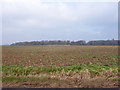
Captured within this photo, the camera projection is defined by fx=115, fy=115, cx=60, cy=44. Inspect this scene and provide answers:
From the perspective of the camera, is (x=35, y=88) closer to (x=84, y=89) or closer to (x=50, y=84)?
(x=50, y=84)

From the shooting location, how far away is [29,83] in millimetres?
5895

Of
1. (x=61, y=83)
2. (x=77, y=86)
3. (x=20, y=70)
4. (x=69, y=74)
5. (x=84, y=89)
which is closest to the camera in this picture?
(x=84, y=89)

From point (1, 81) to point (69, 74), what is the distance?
162 inches

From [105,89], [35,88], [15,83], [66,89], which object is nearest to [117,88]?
[105,89]

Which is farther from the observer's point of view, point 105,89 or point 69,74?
point 69,74

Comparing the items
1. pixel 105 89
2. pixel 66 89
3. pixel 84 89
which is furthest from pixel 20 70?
pixel 105 89

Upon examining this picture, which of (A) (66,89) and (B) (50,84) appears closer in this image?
(A) (66,89)

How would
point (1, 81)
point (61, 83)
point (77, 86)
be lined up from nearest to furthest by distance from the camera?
point (77, 86) → point (61, 83) → point (1, 81)

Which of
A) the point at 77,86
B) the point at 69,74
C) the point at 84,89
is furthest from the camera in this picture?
the point at 69,74

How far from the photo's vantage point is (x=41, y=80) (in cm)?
633

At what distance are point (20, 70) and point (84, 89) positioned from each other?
5569 mm

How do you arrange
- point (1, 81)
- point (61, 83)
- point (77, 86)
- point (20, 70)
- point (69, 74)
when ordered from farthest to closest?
1. point (20, 70)
2. point (69, 74)
3. point (1, 81)
4. point (61, 83)
5. point (77, 86)

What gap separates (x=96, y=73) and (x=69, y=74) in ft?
6.18

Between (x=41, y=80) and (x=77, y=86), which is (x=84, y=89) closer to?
(x=77, y=86)
